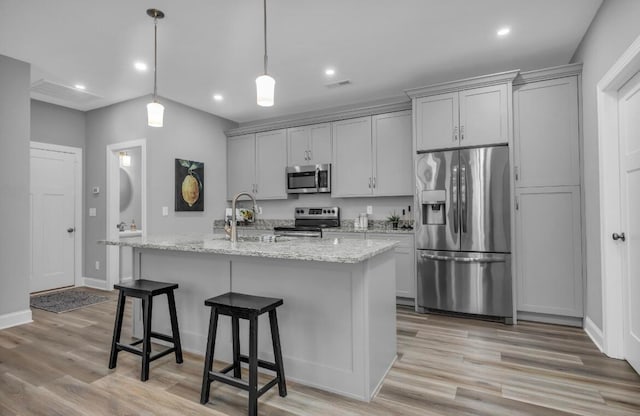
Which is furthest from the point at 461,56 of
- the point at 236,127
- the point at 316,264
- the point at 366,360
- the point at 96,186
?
the point at 96,186

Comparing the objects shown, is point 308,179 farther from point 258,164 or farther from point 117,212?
point 117,212

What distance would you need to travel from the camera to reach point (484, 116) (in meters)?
3.53

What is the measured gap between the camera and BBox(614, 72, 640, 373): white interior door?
2281 mm

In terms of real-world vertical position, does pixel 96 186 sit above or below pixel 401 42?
below

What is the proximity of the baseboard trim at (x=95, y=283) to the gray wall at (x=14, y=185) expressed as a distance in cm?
146

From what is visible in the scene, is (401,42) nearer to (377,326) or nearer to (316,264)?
(316,264)

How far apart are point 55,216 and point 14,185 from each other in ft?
5.51

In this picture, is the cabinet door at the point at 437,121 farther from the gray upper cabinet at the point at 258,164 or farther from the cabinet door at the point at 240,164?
the cabinet door at the point at 240,164

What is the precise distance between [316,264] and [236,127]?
14.4 feet

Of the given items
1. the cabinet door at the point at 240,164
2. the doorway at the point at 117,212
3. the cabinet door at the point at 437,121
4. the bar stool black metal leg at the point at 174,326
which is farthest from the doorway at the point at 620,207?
the doorway at the point at 117,212

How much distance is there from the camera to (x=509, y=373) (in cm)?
237

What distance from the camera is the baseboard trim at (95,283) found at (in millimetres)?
4996

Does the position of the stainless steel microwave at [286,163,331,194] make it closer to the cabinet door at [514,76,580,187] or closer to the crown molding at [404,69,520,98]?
the crown molding at [404,69,520,98]

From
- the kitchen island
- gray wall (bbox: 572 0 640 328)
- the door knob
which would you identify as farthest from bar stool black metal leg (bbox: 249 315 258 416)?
gray wall (bbox: 572 0 640 328)
